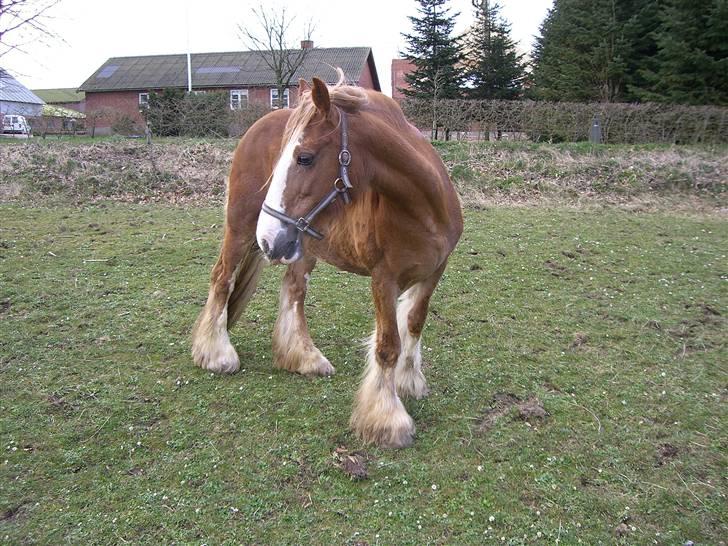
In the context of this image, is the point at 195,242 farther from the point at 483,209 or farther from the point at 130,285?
the point at 483,209

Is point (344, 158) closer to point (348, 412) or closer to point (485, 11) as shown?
point (348, 412)

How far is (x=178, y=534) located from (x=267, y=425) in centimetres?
108

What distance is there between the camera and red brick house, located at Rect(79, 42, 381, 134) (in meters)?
35.6

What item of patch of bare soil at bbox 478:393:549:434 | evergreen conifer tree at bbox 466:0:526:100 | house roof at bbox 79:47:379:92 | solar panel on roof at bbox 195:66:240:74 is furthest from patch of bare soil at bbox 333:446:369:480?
solar panel on roof at bbox 195:66:240:74

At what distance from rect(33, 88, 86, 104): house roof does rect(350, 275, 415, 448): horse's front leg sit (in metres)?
62.7

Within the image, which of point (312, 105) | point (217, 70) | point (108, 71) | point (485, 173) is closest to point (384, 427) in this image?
point (312, 105)

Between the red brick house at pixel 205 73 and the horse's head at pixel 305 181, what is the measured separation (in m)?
32.6

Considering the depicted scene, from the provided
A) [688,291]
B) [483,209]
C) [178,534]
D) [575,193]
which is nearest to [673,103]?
[575,193]

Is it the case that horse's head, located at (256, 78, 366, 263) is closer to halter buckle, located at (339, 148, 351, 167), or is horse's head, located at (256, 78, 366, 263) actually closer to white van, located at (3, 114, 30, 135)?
halter buckle, located at (339, 148, 351, 167)

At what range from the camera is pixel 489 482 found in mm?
2984

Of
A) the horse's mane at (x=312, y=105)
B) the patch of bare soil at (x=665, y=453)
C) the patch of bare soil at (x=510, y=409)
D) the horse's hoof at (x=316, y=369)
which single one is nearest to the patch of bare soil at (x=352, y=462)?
the patch of bare soil at (x=510, y=409)

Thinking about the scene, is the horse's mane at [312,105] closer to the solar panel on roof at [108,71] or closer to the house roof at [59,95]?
the solar panel on roof at [108,71]

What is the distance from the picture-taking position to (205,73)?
38750mm

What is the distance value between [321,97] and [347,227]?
1.06 m
